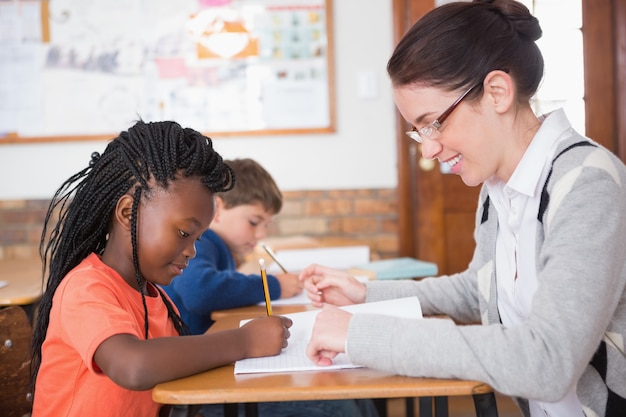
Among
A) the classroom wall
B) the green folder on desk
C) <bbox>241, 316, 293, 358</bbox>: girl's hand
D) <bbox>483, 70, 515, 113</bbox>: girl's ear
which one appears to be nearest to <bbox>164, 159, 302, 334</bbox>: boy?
the green folder on desk

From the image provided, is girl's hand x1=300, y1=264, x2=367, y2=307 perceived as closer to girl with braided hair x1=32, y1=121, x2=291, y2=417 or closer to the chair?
girl with braided hair x1=32, y1=121, x2=291, y2=417

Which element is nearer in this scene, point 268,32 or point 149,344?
point 149,344

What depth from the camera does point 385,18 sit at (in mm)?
3473

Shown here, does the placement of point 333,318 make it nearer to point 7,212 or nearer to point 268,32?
point 268,32

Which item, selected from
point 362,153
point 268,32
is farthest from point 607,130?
point 268,32

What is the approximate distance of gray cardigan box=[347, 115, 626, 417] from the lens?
962 millimetres

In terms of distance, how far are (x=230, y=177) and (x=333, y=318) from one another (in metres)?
0.46

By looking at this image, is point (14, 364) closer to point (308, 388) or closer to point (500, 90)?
point (308, 388)

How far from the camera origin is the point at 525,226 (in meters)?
1.23

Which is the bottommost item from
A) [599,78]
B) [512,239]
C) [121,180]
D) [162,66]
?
[512,239]

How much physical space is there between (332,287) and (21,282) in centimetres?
120

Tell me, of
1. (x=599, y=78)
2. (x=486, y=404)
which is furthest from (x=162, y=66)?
(x=486, y=404)

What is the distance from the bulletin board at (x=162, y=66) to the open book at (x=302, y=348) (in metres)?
2.17

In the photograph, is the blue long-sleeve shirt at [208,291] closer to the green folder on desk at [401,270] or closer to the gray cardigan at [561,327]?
the green folder on desk at [401,270]
